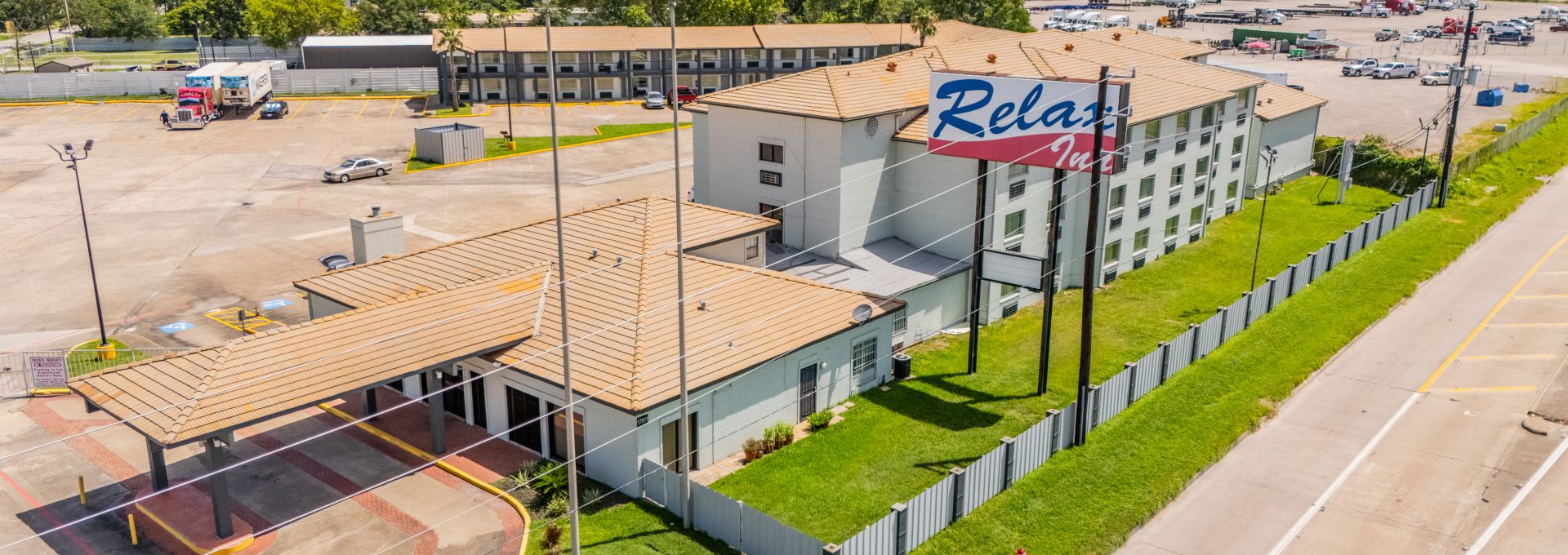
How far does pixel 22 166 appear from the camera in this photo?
7850 cm

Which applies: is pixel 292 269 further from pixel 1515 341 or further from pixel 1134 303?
pixel 1515 341

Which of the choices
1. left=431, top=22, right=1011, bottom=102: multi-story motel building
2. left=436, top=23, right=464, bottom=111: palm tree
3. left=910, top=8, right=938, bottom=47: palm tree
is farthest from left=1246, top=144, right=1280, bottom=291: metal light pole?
left=436, top=23, right=464, bottom=111: palm tree

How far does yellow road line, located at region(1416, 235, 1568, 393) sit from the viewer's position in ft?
133

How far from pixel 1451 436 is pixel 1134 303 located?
1467 centimetres

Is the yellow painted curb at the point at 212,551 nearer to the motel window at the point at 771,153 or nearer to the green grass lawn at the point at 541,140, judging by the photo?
the motel window at the point at 771,153

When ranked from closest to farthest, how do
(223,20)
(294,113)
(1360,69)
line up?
(294,113), (1360,69), (223,20)

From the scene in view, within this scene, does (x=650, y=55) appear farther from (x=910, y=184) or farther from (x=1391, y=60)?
(x=1391, y=60)

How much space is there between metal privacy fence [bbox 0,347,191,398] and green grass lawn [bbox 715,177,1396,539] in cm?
2221

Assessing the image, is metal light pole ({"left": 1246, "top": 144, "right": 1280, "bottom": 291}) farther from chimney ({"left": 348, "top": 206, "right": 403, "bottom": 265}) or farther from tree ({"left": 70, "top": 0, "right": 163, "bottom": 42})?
tree ({"left": 70, "top": 0, "right": 163, "bottom": 42})

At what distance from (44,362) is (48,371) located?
15.4 inches

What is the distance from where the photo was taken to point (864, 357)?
1561 inches

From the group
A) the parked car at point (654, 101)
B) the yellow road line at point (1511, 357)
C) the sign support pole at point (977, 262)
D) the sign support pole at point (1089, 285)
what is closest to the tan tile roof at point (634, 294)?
the sign support pole at point (977, 262)

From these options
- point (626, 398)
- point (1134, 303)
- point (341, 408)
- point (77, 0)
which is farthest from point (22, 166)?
point (77, 0)

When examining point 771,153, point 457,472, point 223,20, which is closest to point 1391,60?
point 771,153
